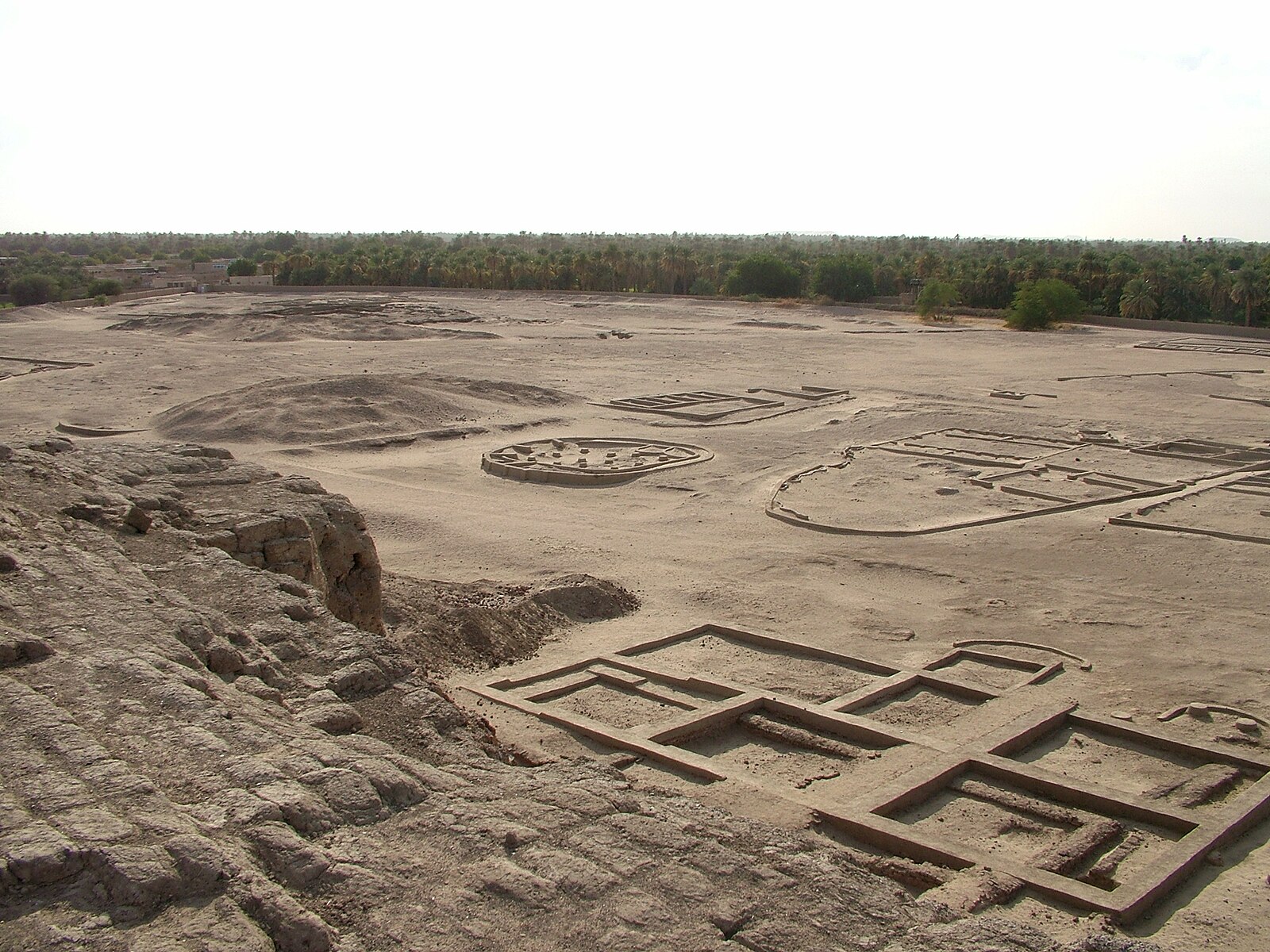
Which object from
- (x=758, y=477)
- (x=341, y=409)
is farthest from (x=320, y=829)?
(x=341, y=409)

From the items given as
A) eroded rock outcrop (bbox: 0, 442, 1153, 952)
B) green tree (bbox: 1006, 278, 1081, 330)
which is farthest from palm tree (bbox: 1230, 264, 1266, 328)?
eroded rock outcrop (bbox: 0, 442, 1153, 952)

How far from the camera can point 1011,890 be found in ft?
22.4

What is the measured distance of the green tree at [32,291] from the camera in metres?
60.9

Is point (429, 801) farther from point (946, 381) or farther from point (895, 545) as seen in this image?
point (946, 381)

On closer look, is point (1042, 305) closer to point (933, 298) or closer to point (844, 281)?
point (933, 298)

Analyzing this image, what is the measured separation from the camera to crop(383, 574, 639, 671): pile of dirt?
36.2 feet

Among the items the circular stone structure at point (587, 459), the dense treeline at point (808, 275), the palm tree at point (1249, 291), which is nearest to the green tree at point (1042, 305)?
the dense treeline at point (808, 275)

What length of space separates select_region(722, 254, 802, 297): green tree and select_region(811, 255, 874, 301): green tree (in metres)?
2.89

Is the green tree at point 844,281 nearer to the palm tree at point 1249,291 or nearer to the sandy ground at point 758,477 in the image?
the sandy ground at point 758,477

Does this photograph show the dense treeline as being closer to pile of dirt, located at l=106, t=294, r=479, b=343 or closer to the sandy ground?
the sandy ground

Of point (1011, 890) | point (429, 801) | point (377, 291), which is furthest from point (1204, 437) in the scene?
point (377, 291)

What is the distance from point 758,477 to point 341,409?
33.9ft

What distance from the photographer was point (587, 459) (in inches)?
853

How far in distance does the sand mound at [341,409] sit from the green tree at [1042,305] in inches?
1027
